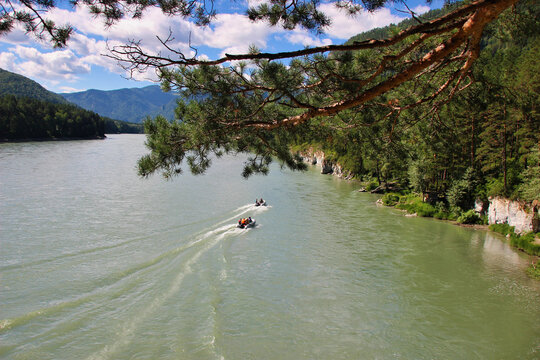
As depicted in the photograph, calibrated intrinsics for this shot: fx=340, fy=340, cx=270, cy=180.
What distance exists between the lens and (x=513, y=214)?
2006 cm

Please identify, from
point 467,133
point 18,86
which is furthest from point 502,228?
point 18,86

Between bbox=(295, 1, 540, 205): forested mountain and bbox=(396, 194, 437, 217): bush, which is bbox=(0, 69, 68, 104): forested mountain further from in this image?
bbox=(396, 194, 437, 217): bush

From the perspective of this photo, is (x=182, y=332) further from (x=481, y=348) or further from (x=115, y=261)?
(x=481, y=348)

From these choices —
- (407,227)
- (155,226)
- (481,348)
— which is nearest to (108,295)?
(155,226)

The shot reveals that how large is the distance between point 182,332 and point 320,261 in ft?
24.7

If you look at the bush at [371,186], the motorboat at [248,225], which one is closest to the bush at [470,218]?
the bush at [371,186]

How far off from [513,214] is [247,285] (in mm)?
16863

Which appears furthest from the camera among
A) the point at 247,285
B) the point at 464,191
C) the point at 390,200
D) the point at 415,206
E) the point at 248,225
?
the point at 390,200

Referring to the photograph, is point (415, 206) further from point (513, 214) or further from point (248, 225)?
point (248, 225)

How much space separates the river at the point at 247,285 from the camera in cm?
985

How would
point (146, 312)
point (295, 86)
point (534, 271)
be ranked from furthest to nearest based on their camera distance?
point (534, 271) → point (146, 312) → point (295, 86)

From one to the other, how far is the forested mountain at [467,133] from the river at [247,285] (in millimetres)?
4034

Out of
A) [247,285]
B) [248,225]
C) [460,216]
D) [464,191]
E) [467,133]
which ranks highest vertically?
[467,133]

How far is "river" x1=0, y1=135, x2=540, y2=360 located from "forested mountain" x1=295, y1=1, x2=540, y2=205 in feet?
13.2
